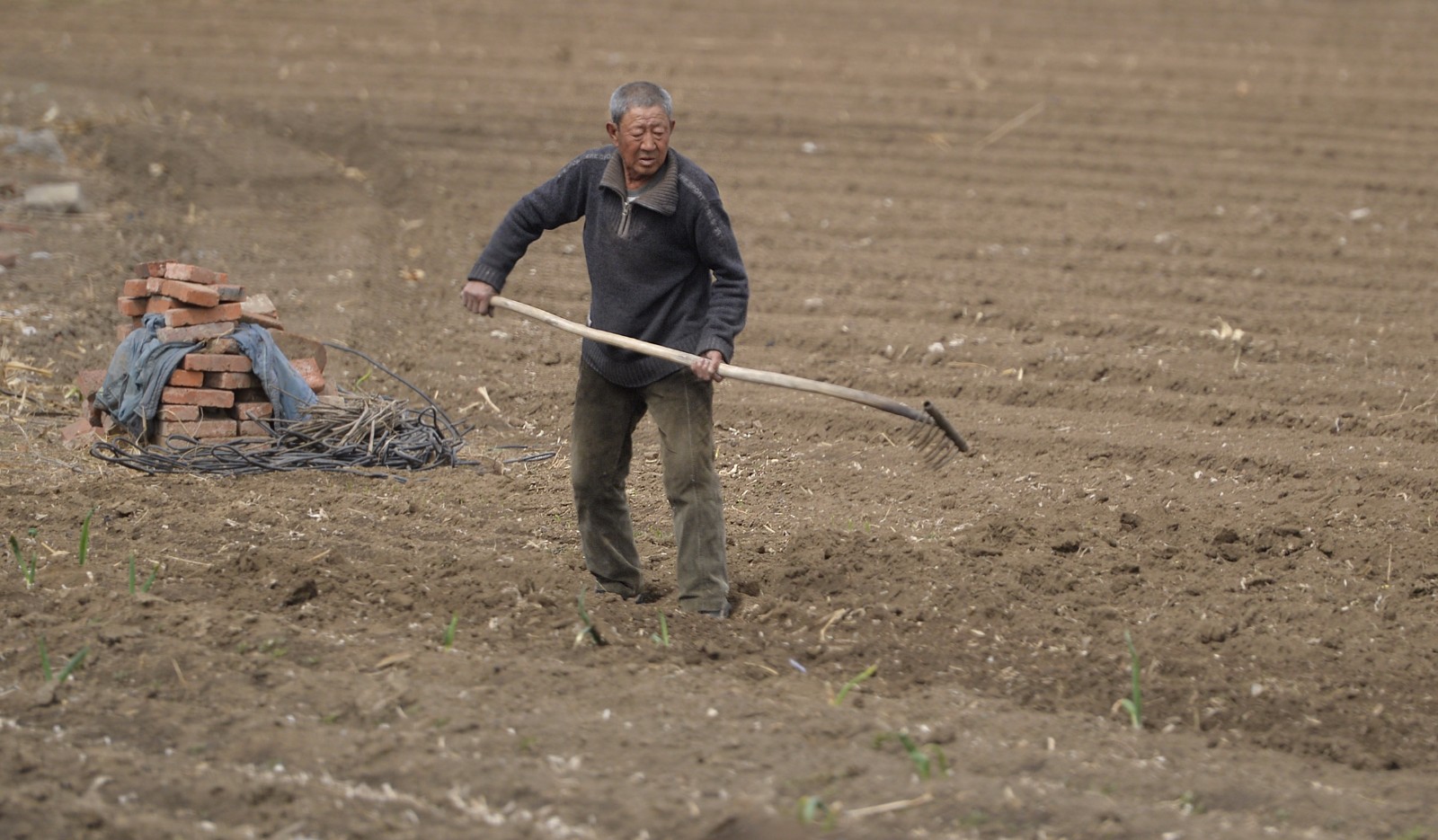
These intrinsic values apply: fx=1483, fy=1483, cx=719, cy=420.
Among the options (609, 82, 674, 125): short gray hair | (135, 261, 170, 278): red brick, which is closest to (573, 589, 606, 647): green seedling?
(609, 82, 674, 125): short gray hair

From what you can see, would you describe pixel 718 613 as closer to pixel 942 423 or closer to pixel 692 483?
pixel 692 483

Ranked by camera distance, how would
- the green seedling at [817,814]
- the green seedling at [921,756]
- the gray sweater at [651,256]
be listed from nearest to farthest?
the green seedling at [817,814], the green seedling at [921,756], the gray sweater at [651,256]

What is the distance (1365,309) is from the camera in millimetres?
8555

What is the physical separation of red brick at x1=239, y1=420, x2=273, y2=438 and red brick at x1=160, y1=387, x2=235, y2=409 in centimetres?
11

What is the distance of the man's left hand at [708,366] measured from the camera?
4.79 m

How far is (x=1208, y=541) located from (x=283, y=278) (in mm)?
5693

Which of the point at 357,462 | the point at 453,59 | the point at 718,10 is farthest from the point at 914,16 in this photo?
the point at 357,462

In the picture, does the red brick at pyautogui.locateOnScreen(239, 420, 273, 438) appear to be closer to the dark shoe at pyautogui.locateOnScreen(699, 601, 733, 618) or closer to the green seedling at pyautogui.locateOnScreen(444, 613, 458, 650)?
the green seedling at pyautogui.locateOnScreen(444, 613, 458, 650)

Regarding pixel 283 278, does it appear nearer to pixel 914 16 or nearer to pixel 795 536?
pixel 795 536

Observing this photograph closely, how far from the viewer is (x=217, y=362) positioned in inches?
259

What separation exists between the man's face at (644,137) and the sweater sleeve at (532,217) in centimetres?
22

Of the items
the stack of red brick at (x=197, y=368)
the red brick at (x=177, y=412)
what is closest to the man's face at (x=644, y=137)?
the stack of red brick at (x=197, y=368)

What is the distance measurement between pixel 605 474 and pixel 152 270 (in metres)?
2.72

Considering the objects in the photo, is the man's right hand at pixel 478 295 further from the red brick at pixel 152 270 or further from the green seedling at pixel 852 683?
the red brick at pixel 152 270
